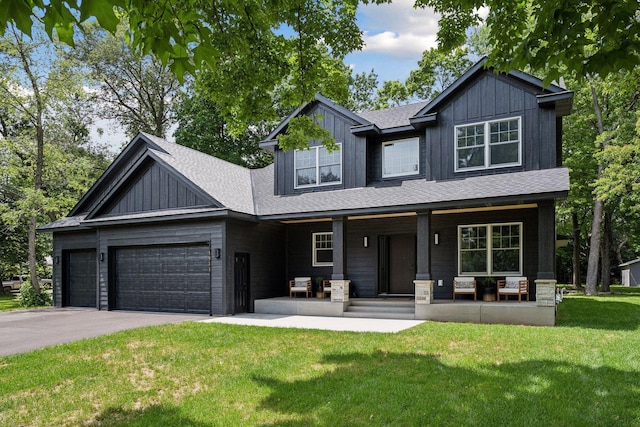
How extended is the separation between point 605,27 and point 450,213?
31.2 feet

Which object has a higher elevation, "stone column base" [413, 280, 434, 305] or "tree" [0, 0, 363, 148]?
"tree" [0, 0, 363, 148]

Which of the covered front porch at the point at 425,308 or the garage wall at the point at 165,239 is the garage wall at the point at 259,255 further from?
the covered front porch at the point at 425,308

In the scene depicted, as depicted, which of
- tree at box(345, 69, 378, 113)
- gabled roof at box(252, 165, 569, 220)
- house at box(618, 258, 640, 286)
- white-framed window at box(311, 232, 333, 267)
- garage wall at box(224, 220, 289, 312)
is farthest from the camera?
house at box(618, 258, 640, 286)

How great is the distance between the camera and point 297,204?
46.8ft

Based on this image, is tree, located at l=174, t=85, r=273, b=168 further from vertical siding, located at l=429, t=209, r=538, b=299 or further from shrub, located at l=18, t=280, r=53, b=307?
vertical siding, located at l=429, t=209, r=538, b=299

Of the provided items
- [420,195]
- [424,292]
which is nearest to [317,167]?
[420,195]

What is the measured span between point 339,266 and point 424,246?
8.40 ft

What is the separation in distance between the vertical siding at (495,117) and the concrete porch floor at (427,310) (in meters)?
3.74

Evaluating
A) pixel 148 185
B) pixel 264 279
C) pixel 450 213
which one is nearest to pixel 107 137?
pixel 148 185

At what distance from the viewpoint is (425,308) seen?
11758 millimetres

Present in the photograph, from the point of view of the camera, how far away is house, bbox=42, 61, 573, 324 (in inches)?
478

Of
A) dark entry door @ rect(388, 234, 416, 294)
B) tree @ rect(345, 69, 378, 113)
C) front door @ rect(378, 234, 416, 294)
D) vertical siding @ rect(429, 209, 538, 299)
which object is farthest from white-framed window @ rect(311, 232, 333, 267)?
tree @ rect(345, 69, 378, 113)

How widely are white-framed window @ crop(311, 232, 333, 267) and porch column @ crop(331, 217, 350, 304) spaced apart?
185cm

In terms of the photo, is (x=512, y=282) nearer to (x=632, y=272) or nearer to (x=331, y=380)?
(x=331, y=380)
